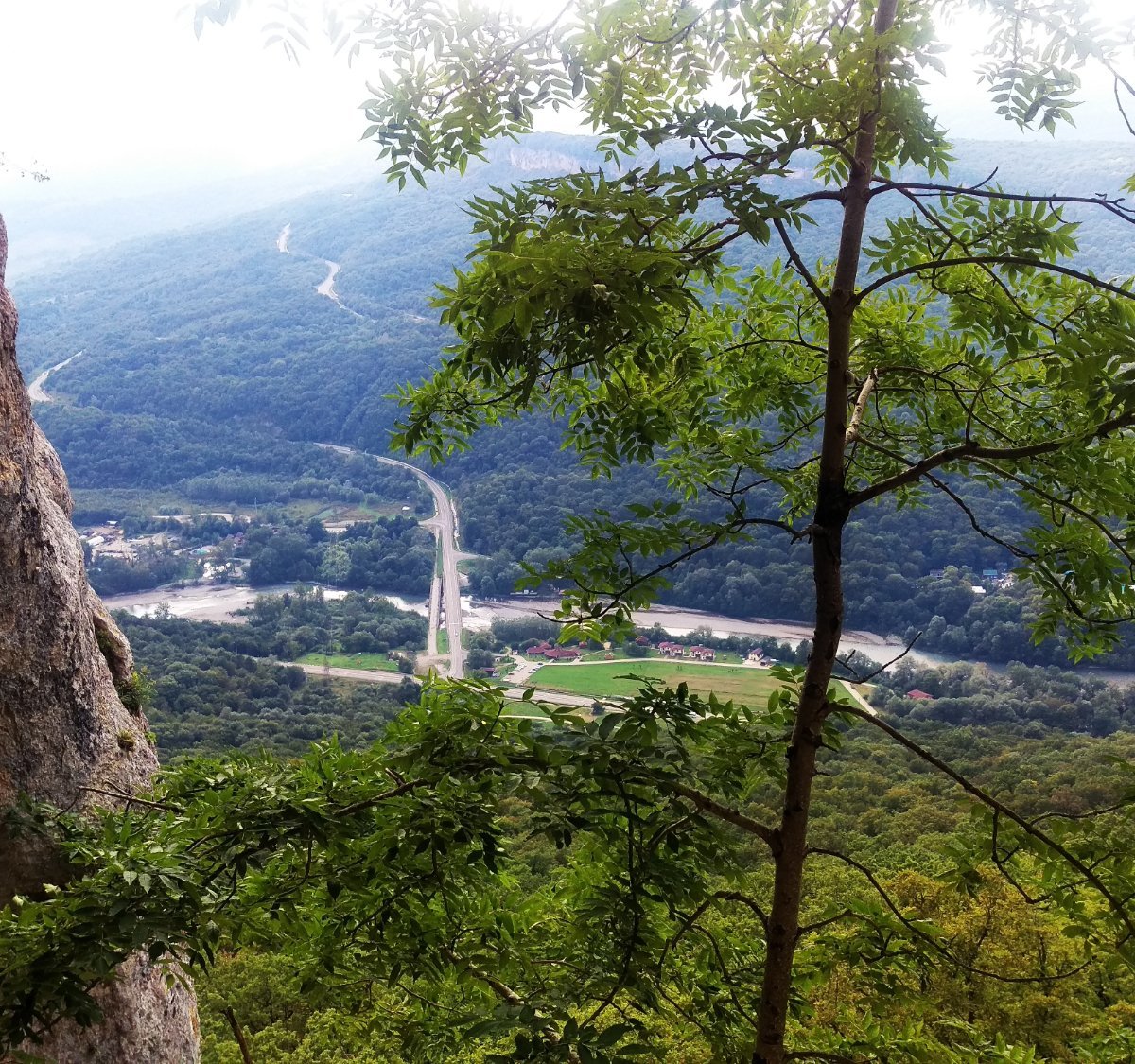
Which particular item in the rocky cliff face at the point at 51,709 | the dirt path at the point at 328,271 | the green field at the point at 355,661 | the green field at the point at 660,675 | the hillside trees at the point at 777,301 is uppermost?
the dirt path at the point at 328,271

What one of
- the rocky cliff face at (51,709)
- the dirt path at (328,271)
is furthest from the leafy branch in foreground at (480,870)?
the dirt path at (328,271)

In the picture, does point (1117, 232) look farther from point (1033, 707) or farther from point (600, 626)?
point (600, 626)

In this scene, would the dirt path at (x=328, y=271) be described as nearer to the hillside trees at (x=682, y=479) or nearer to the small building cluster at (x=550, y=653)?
the small building cluster at (x=550, y=653)

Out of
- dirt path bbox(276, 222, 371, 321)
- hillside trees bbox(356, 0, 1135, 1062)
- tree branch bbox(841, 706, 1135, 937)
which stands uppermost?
dirt path bbox(276, 222, 371, 321)

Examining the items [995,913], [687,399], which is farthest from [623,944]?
[995,913]

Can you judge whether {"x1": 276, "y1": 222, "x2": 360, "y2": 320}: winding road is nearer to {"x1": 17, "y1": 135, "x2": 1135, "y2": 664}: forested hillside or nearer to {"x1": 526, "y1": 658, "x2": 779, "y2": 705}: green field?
{"x1": 17, "y1": 135, "x2": 1135, "y2": 664}: forested hillside

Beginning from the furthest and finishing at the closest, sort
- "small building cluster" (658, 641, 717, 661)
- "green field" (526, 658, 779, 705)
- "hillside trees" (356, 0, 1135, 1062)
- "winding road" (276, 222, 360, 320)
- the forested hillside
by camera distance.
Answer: "winding road" (276, 222, 360, 320), the forested hillside, "small building cluster" (658, 641, 717, 661), "green field" (526, 658, 779, 705), "hillside trees" (356, 0, 1135, 1062)

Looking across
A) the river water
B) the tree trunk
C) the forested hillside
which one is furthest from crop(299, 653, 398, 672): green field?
the tree trunk
